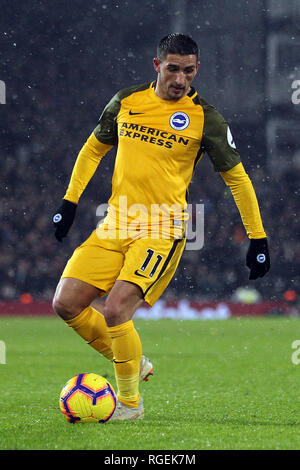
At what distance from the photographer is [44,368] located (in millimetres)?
8367

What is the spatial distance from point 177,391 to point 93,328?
1815 millimetres

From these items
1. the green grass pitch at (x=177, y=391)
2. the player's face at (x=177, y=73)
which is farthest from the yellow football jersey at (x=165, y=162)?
the green grass pitch at (x=177, y=391)

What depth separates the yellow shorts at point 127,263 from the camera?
4.66 metres

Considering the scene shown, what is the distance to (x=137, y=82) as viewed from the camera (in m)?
20.3

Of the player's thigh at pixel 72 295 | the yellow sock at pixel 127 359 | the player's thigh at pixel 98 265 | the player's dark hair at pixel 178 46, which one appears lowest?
the yellow sock at pixel 127 359

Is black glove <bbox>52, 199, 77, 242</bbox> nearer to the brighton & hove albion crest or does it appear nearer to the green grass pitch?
the brighton & hove albion crest

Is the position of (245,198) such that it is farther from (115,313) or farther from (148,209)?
(115,313)

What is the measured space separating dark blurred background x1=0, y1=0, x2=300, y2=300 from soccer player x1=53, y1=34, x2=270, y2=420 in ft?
43.0

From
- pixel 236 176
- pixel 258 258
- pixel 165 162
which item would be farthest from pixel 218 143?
pixel 258 258

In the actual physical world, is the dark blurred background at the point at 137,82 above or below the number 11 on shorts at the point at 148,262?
above

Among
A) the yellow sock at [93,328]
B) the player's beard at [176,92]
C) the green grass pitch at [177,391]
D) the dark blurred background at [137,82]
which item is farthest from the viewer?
the dark blurred background at [137,82]

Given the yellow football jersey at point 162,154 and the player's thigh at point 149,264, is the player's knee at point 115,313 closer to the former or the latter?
the player's thigh at point 149,264

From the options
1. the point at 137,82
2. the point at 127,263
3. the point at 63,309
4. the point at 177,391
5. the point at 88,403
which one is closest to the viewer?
the point at 88,403
